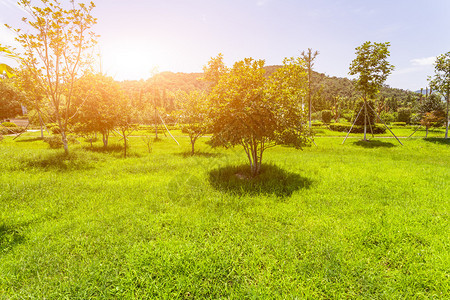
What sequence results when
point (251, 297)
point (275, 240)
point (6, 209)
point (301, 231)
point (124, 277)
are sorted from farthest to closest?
point (6, 209), point (301, 231), point (275, 240), point (124, 277), point (251, 297)

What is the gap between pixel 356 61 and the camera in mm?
23469

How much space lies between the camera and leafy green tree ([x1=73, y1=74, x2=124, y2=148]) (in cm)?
1866

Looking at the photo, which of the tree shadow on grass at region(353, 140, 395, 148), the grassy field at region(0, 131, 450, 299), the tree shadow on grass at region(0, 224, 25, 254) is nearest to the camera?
the grassy field at region(0, 131, 450, 299)

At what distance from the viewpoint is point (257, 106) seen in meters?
10.1

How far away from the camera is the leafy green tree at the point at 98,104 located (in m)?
18.7

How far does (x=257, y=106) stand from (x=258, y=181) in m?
3.74

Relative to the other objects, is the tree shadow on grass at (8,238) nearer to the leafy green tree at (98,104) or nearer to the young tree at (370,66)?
the leafy green tree at (98,104)

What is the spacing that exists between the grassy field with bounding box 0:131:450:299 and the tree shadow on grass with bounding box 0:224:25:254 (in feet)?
0.09

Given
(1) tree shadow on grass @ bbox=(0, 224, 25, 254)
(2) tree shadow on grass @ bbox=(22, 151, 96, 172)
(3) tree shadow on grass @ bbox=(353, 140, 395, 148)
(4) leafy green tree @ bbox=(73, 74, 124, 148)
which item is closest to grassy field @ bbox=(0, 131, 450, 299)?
(1) tree shadow on grass @ bbox=(0, 224, 25, 254)

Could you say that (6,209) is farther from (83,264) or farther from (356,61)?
(356,61)

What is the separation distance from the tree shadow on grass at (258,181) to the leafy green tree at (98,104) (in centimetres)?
1304

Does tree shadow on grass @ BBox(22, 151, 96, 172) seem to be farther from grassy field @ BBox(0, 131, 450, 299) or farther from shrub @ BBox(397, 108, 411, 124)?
shrub @ BBox(397, 108, 411, 124)

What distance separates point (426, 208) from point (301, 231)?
16.5 feet

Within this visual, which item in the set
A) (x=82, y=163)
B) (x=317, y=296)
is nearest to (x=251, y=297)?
(x=317, y=296)
